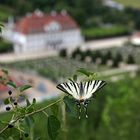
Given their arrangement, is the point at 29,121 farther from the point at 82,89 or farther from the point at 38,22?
the point at 38,22

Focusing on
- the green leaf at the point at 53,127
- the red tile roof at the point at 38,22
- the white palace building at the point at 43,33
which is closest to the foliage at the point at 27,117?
the green leaf at the point at 53,127

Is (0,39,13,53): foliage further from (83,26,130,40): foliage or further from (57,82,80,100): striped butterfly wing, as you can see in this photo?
(57,82,80,100): striped butterfly wing

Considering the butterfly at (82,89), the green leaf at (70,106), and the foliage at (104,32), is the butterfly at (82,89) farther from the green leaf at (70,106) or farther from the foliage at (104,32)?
the foliage at (104,32)

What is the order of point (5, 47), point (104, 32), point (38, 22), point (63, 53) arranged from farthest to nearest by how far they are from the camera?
1. point (104, 32)
2. point (38, 22)
3. point (5, 47)
4. point (63, 53)

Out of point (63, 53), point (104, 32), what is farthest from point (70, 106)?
point (104, 32)

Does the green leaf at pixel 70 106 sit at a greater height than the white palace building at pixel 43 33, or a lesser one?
greater

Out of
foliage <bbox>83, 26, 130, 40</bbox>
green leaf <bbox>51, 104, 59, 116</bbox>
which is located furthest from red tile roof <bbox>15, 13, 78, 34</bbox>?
green leaf <bbox>51, 104, 59, 116</bbox>
